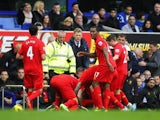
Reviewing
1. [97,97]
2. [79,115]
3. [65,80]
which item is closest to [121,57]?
[97,97]

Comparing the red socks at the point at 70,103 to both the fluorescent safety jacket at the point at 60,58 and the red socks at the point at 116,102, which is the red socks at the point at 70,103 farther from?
the fluorescent safety jacket at the point at 60,58

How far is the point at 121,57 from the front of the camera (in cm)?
2052

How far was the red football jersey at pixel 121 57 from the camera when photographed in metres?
20.2

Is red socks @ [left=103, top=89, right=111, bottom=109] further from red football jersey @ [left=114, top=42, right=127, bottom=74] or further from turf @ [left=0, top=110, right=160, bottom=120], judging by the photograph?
turf @ [left=0, top=110, right=160, bottom=120]

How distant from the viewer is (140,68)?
2319cm

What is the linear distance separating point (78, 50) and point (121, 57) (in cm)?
174

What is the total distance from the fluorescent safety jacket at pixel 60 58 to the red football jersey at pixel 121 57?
961 millimetres

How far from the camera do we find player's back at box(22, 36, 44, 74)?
1944 cm

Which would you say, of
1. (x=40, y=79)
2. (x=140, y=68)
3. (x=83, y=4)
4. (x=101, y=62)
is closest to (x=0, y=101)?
(x=40, y=79)

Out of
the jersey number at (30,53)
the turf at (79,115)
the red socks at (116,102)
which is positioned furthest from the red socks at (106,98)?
the turf at (79,115)

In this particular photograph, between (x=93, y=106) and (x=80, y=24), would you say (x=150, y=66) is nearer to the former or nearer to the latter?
(x=80, y=24)

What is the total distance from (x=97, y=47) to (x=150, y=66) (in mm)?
4079

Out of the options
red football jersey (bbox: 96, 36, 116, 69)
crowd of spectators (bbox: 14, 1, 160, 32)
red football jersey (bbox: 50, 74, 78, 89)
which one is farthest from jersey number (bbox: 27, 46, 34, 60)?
crowd of spectators (bbox: 14, 1, 160, 32)

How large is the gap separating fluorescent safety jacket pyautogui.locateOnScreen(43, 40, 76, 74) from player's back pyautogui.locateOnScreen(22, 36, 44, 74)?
987mm
